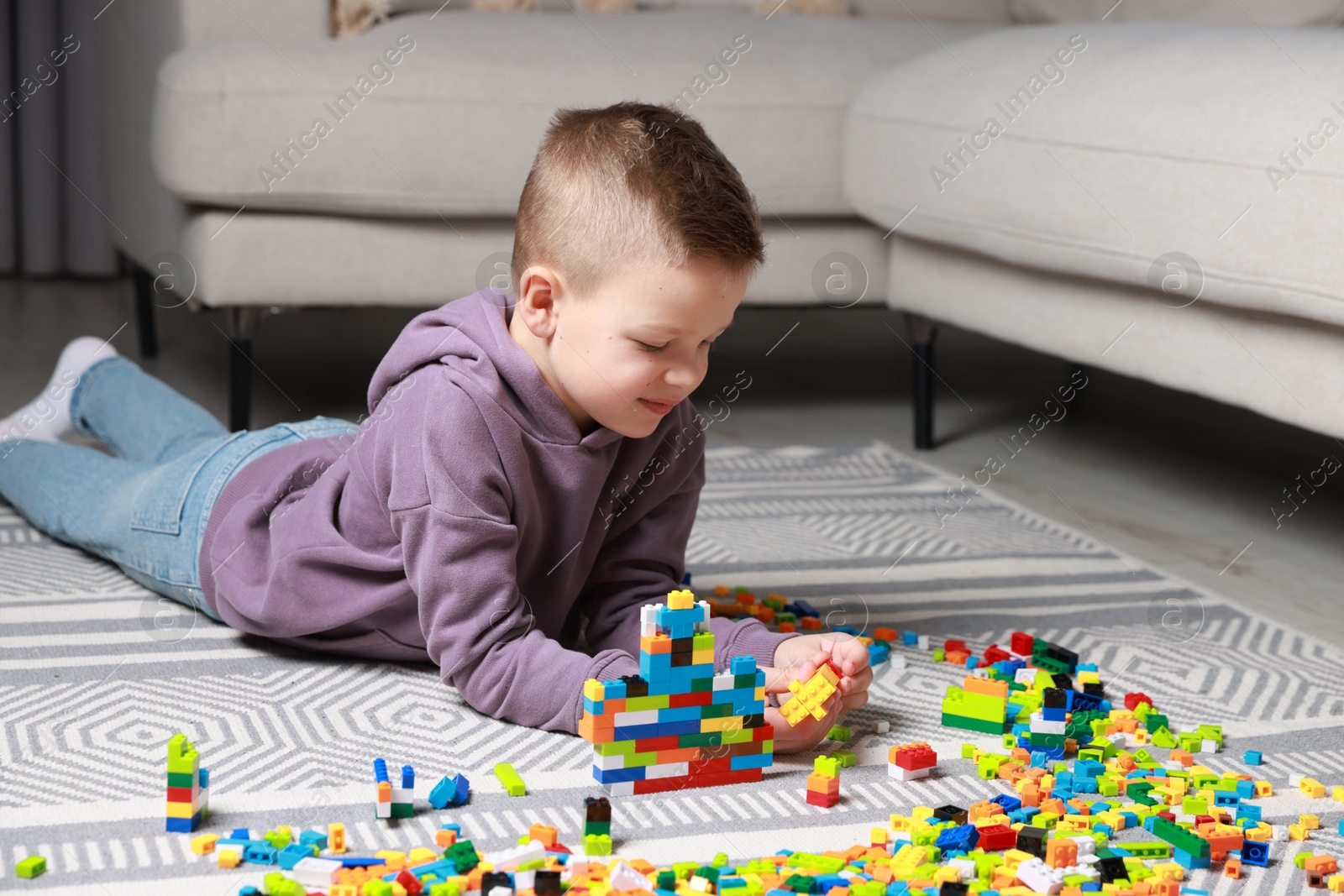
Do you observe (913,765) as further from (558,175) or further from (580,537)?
(558,175)

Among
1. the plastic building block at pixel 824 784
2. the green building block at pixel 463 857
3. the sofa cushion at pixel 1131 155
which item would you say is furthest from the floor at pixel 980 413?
the green building block at pixel 463 857

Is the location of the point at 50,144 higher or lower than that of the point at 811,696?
higher

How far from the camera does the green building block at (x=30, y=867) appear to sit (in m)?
0.72

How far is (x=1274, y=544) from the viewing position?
58.3 inches

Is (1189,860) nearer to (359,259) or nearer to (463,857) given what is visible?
(463,857)

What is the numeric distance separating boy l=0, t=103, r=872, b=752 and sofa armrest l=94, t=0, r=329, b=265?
887mm

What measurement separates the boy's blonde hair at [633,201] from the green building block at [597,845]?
0.36 m

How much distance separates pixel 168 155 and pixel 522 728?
40.7 inches

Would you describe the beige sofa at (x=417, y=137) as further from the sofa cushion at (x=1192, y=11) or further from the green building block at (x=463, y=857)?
the green building block at (x=463, y=857)

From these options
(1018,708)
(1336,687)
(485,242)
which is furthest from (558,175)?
(485,242)

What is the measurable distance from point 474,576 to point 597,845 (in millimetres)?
226

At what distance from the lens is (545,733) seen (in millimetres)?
941

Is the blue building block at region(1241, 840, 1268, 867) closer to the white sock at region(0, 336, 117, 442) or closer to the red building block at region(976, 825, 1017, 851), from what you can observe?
the red building block at region(976, 825, 1017, 851)

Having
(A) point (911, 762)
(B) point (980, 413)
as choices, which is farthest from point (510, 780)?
(B) point (980, 413)
